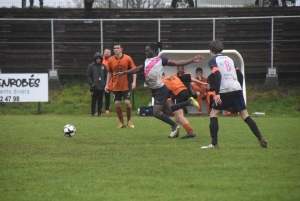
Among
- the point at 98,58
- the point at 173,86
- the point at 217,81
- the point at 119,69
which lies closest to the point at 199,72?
the point at 98,58

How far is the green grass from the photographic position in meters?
7.11

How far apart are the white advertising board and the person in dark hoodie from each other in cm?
219

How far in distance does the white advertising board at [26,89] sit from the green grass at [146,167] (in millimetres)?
9770

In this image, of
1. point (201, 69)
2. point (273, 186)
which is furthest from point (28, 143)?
point (201, 69)

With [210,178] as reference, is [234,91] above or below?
above

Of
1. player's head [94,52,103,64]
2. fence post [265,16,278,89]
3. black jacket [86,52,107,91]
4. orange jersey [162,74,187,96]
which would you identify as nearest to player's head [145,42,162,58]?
orange jersey [162,74,187,96]

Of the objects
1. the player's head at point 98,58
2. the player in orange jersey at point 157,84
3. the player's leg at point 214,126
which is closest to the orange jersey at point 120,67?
the player in orange jersey at point 157,84

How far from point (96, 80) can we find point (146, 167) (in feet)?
46.1

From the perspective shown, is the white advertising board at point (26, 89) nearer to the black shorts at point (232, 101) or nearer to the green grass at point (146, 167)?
the green grass at point (146, 167)

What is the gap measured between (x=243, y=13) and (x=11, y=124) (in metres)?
14.2

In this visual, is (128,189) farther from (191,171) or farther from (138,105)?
(138,105)

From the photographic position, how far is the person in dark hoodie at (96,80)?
22641mm

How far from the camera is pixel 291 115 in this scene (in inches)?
915

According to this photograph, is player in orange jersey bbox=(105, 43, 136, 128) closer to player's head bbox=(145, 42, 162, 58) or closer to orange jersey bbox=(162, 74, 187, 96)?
orange jersey bbox=(162, 74, 187, 96)
